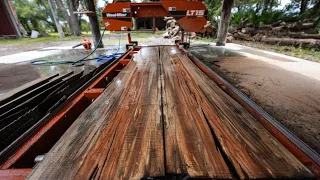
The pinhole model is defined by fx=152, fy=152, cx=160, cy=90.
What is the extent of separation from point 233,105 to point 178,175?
90 cm

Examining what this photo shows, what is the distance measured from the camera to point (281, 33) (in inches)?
337

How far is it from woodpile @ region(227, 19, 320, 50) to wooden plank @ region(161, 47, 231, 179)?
822 centimetres

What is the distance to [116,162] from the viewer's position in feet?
2.56

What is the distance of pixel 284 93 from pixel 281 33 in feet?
26.8

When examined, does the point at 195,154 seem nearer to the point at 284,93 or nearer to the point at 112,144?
the point at 112,144

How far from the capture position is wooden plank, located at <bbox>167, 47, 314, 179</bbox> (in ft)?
2.40

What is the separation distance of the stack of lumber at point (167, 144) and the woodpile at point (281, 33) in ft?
26.8

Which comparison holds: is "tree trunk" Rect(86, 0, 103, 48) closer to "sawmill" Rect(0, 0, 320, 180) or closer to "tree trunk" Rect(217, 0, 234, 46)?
"tree trunk" Rect(217, 0, 234, 46)

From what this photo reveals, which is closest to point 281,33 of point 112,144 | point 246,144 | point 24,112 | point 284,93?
point 284,93

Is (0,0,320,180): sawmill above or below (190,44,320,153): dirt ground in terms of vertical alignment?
above

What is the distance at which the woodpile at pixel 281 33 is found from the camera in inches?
271

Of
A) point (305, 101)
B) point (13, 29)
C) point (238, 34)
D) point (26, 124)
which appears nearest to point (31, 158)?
point (26, 124)

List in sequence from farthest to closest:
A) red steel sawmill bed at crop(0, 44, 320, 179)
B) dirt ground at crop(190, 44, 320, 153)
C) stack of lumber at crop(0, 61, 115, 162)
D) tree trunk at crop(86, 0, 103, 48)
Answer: tree trunk at crop(86, 0, 103, 48) → dirt ground at crop(190, 44, 320, 153) → stack of lumber at crop(0, 61, 115, 162) → red steel sawmill bed at crop(0, 44, 320, 179)

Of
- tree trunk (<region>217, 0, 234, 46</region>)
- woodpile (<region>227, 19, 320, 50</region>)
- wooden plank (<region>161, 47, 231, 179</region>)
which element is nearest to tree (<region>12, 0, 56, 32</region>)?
tree trunk (<region>217, 0, 234, 46</region>)
